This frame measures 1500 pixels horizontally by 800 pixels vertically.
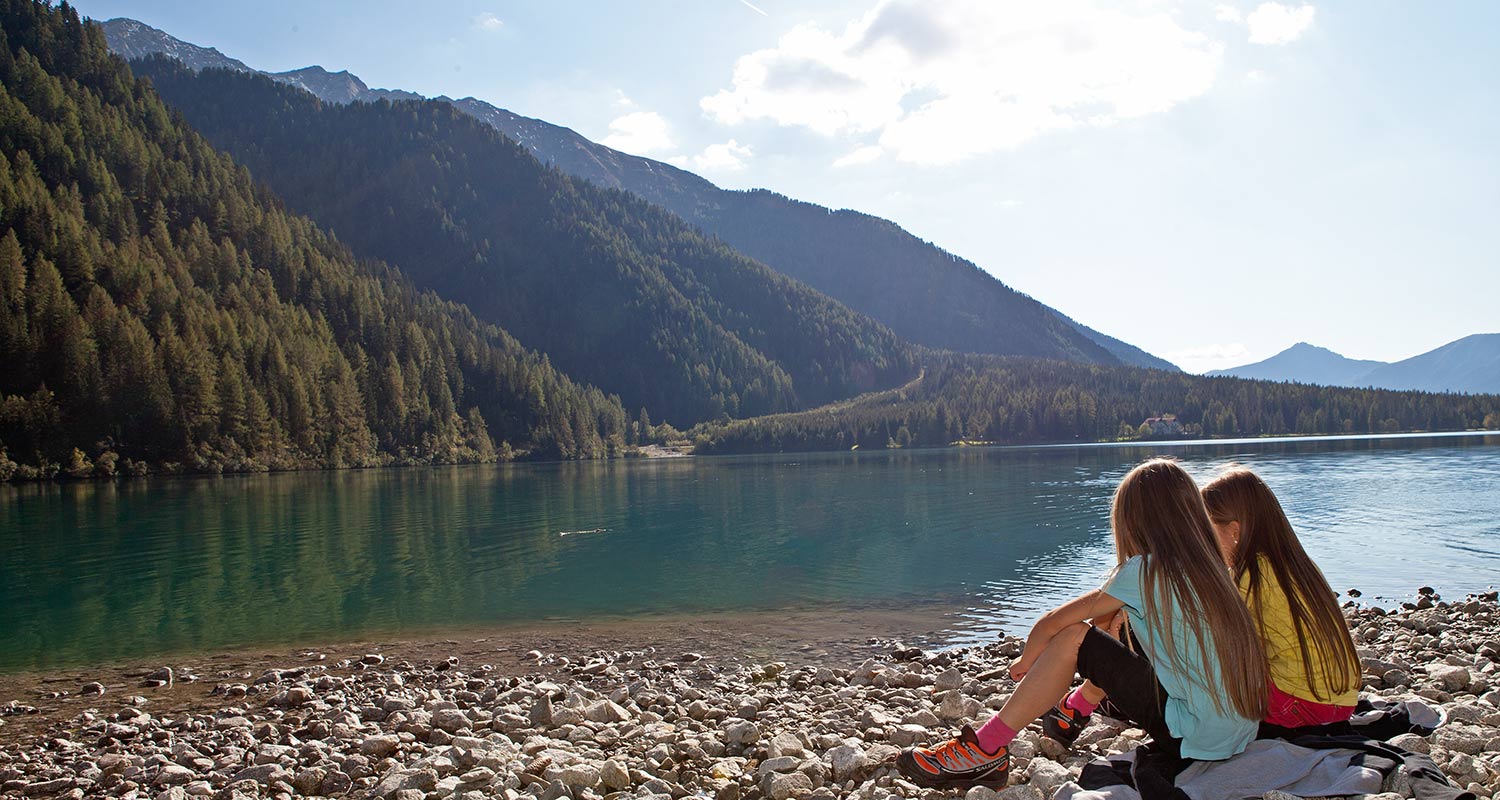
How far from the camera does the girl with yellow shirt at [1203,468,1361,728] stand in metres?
5.75

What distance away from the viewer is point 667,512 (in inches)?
2002

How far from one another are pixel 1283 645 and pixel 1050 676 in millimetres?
1491

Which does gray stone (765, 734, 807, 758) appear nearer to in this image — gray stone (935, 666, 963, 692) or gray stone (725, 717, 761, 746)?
gray stone (725, 717, 761, 746)

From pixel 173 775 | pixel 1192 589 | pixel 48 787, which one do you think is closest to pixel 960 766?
pixel 1192 589

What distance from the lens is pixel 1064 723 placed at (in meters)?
7.14

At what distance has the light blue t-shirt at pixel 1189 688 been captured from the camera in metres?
5.50

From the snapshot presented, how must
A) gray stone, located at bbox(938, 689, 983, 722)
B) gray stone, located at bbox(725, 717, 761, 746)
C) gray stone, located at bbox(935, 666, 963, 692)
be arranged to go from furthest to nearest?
gray stone, located at bbox(935, 666, 963, 692), gray stone, located at bbox(938, 689, 983, 722), gray stone, located at bbox(725, 717, 761, 746)

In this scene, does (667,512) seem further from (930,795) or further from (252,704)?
(930,795)

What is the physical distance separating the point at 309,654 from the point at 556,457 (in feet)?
535

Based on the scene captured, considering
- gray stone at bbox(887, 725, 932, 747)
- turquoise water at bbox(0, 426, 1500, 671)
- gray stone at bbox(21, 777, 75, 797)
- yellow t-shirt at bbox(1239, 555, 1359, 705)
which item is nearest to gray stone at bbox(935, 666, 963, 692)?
gray stone at bbox(887, 725, 932, 747)

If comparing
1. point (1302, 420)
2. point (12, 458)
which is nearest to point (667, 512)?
point (12, 458)

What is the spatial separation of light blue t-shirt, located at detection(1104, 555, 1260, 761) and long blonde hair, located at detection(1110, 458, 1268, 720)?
28 millimetres

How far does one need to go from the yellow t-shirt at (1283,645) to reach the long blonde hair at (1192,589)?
46 centimetres

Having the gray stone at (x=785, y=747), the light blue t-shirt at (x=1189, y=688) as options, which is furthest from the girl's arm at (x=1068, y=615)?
the gray stone at (x=785, y=747)
